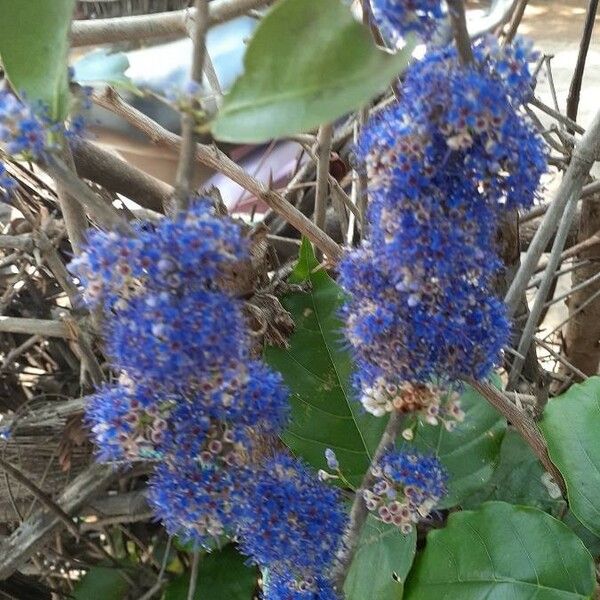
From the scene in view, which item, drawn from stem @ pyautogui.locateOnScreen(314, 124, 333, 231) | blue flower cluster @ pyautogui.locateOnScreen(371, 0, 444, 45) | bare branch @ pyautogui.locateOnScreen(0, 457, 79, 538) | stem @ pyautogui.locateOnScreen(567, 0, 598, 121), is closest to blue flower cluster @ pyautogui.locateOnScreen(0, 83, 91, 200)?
blue flower cluster @ pyautogui.locateOnScreen(371, 0, 444, 45)

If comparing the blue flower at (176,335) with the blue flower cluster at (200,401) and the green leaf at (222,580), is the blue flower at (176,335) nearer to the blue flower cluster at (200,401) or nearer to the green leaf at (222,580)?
the blue flower cluster at (200,401)

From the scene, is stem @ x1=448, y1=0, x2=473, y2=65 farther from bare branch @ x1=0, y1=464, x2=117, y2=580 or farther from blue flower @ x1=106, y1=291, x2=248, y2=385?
bare branch @ x1=0, y1=464, x2=117, y2=580

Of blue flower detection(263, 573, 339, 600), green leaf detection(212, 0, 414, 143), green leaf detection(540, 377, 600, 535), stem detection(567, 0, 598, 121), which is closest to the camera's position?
green leaf detection(212, 0, 414, 143)

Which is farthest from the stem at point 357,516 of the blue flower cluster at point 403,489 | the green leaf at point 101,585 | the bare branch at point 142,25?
the green leaf at point 101,585

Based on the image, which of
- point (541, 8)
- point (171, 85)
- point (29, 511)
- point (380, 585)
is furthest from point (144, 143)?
point (541, 8)

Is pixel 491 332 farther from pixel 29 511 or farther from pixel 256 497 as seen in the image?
pixel 29 511

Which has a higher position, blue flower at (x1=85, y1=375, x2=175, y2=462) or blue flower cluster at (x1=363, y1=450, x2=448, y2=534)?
blue flower at (x1=85, y1=375, x2=175, y2=462)
